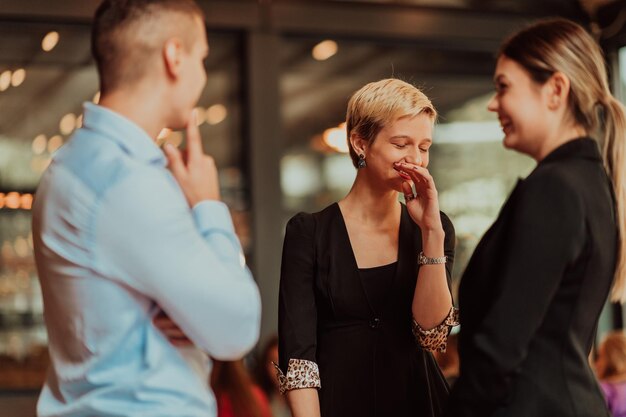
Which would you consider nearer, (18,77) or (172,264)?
(172,264)

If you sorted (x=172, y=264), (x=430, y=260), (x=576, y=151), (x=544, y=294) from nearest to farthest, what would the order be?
(x=172, y=264)
(x=544, y=294)
(x=576, y=151)
(x=430, y=260)

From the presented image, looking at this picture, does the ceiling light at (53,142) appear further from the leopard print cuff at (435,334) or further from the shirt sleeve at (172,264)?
the shirt sleeve at (172,264)

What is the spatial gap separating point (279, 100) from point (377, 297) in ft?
14.3

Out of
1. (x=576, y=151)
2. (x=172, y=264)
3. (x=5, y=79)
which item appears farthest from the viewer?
(x=5, y=79)

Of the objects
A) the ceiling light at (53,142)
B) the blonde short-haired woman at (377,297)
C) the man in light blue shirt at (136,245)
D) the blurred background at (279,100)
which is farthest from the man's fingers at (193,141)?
the ceiling light at (53,142)

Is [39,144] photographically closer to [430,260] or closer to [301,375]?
[301,375]

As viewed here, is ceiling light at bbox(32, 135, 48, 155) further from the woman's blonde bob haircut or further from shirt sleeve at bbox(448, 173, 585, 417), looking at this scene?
shirt sleeve at bbox(448, 173, 585, 417)

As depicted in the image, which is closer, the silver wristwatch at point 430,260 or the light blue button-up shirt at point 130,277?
the light blue button-up shirt at point 130,277

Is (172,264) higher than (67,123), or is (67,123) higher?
(67,123)

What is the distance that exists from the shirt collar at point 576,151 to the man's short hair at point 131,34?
2.42ft

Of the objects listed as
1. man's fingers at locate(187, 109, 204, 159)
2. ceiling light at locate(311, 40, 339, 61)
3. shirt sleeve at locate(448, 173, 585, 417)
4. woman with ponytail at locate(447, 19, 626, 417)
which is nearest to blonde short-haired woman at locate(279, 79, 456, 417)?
woman with ponytail at locate(447, 19, 626, 417)

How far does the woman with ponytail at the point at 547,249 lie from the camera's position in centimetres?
186

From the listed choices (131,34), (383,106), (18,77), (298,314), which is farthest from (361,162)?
(18,77)

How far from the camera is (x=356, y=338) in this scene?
2561mm
